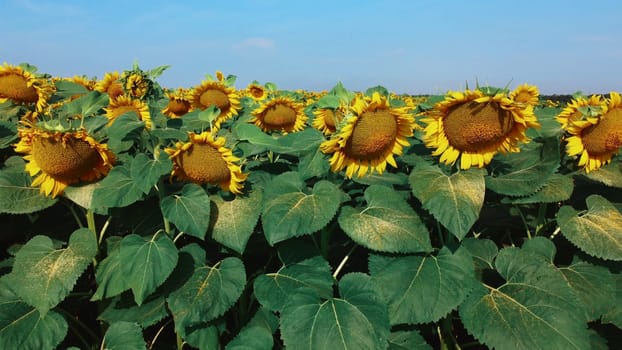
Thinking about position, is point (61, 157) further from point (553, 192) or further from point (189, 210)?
point (553, 192)

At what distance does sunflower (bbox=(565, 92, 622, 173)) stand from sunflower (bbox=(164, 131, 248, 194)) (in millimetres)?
1844

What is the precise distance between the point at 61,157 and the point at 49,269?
538 millimetres

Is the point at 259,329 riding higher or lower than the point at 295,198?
lower

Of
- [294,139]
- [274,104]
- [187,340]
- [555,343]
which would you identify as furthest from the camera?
[274,104]

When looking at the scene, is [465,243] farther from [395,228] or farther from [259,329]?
[259,329]

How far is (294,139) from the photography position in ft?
8.35

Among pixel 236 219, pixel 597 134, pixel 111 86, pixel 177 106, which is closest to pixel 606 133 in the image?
pixel 597 134

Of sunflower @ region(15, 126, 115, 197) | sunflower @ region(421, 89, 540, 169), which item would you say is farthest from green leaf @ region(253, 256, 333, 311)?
sunflower @ region(15, 126, 115, 197)

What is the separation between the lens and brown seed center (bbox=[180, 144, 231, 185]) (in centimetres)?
228

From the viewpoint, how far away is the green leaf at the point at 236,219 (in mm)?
2215

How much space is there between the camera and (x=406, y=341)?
91.0 inches

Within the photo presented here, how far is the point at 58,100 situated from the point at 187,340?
2.85 meters

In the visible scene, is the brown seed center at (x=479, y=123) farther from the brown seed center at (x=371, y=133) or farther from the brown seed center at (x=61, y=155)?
the brown seed center at (x=61, y=155)

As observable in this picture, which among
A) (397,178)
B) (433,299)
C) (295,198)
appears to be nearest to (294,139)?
(295,198)
